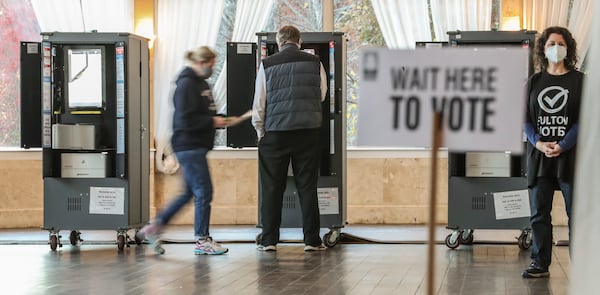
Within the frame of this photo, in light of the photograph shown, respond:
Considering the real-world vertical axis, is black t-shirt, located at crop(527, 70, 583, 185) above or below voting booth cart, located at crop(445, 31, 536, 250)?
above

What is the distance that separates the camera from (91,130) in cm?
790


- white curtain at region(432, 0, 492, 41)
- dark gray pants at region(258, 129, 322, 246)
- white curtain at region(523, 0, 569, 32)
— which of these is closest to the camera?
dark gray pants at region(258, 129, 322, 246)

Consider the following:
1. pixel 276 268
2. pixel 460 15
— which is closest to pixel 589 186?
pixel 276 268

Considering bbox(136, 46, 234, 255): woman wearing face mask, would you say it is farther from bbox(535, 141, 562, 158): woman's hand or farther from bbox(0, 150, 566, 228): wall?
bbox(0, 150, 566, 228): wall

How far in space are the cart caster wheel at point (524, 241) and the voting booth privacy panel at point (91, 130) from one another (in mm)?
3019

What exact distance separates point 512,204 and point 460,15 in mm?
2789

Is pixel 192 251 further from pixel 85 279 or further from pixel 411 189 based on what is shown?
pixel 411 189

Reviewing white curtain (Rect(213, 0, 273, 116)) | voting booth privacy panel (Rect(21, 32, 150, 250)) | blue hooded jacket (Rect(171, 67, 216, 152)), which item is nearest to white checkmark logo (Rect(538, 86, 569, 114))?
blue hooded jacket (Rect(171, 67, 216, 152))

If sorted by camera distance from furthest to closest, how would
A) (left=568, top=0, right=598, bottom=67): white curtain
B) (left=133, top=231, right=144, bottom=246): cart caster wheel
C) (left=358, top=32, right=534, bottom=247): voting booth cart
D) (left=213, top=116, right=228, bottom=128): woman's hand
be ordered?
1. (left=568, top=0, right=598, bottom=67): white curtain
2. (left=133, top=231, right=144, bottom=246): cart caster wheel
3. (left=213, top=116, right=228, bottom=128): woman's hand
4. (left=358, top=32, right=534, bottom=247): voting booth cart

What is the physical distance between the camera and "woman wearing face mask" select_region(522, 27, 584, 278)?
5613 mm

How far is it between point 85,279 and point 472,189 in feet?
10.5

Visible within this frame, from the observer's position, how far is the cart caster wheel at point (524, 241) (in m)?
7.56

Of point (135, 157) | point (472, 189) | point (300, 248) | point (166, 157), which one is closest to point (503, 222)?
point (472, 189)

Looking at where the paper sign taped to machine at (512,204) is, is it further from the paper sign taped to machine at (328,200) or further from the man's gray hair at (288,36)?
the man's gray hair at (288,36)
